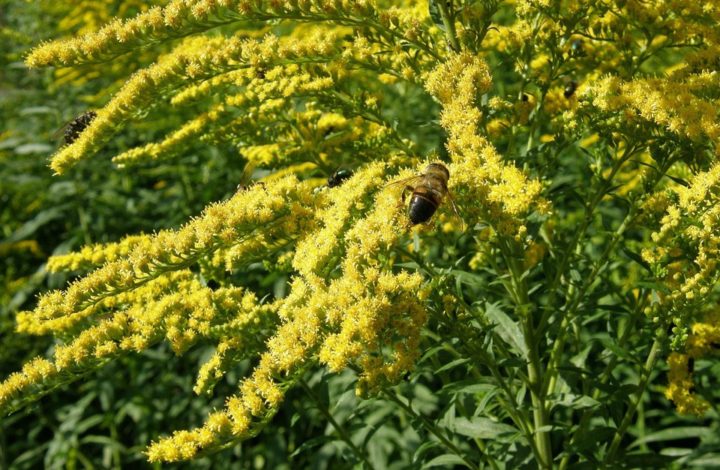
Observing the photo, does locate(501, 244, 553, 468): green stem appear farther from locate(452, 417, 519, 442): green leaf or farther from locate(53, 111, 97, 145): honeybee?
locate(53, 111, 97, 145): honeybee

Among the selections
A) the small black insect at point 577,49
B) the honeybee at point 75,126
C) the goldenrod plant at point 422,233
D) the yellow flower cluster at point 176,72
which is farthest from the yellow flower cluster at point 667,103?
the honeybee at point 75,126

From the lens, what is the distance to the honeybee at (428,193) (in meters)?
2.44

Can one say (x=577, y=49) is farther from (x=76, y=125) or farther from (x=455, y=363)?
(x=76, y=125)

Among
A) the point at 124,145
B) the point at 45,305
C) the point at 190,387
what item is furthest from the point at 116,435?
the point at 45,305

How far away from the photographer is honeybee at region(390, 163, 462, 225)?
2.44 meters

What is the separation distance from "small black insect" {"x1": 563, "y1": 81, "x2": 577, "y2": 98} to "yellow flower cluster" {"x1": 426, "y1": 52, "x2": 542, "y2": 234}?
1261 millimetres

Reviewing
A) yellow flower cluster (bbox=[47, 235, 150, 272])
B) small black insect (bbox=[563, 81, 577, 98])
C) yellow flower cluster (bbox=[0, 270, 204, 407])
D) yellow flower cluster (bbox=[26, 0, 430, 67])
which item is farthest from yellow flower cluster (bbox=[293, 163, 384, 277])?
small black insect (bbox=[563, 81, 577, 98])

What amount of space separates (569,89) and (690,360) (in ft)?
4.98

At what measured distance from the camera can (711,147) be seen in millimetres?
2467

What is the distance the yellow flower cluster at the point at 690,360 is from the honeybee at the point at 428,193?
1.31 metres

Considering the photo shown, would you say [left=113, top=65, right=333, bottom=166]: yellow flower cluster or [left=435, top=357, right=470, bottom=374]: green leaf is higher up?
[left=113, top=65, right=333, bottom=166]: yellow flower cluster

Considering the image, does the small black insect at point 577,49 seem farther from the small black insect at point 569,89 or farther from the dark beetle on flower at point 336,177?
the dark beetle on flower at point 336,177

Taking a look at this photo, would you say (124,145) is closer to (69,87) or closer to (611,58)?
(69,87)

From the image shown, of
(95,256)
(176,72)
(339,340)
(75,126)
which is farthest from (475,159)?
(75,126)
